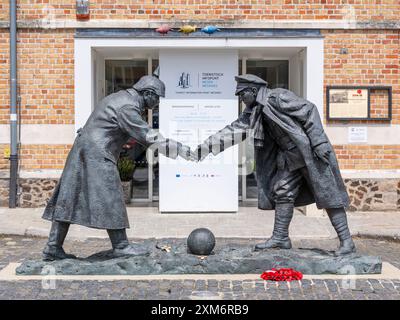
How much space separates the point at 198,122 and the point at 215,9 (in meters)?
1.97

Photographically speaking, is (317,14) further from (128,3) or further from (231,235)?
(231,235)

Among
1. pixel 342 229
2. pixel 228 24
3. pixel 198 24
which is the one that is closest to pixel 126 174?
pixel 198 24

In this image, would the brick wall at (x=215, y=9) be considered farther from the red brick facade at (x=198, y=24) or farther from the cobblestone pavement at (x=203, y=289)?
the cobblestone pavement at (x=203, y=289)

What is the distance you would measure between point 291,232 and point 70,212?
445 cm

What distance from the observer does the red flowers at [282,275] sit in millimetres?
6148

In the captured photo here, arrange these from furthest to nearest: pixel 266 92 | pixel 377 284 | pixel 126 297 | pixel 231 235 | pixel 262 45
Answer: pixel 262 45
pixel 231 235
pixel 266 92
pixel 377 284
pixel 126 297

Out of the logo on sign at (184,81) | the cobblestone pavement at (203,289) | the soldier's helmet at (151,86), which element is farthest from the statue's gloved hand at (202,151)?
the logo on sign at (184,81)

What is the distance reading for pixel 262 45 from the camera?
11.5 meters

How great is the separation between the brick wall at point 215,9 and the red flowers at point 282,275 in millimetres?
6317

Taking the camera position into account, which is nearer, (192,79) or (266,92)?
(266,92)

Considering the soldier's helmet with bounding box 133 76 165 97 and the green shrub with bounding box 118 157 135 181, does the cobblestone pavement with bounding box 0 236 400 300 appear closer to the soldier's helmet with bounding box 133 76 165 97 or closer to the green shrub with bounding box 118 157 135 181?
the soldier's helmet with bounding box 133 76 165 97

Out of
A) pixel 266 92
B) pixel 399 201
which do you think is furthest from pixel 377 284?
pixel 399 201

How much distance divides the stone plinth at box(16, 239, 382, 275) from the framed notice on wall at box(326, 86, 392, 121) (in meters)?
5.45

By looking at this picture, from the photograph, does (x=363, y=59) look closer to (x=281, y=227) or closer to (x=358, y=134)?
(x=358, y=134)
